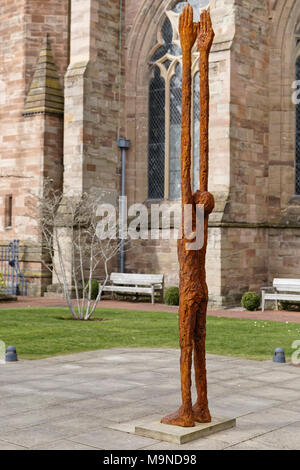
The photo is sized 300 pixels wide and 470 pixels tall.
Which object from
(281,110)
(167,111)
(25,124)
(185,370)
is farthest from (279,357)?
(25,124)

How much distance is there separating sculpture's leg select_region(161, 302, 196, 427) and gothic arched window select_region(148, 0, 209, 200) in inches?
544

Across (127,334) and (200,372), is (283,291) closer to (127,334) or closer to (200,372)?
(127,334)

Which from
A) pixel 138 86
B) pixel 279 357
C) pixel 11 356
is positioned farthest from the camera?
pixel 138 86

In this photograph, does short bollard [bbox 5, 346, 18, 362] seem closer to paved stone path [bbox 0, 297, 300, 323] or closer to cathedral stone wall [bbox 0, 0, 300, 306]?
paved stone path [bbox 0, 297, 300, 323]

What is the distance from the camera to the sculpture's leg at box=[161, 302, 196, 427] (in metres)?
5.27

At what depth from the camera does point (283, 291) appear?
16.8m

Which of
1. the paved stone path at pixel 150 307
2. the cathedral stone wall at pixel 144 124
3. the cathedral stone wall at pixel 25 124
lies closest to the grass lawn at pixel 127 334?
the paved stone path at pixel 150 307

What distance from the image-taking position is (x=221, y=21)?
16.7 meters

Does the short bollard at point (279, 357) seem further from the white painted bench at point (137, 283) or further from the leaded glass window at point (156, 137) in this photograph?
the leaded glass window at point (156, 137)

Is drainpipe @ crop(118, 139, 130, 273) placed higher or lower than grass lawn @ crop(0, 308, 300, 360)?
higher

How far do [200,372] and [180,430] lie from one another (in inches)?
22.1

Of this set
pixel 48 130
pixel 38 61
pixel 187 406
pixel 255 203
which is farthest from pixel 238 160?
pixel 187 406

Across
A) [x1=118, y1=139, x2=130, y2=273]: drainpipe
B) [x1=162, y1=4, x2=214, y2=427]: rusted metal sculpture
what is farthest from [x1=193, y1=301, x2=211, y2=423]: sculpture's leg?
[x1=118, y1=139, x2=130, y2=273]: drainpipe

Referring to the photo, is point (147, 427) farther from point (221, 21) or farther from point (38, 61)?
point (38, 61)
